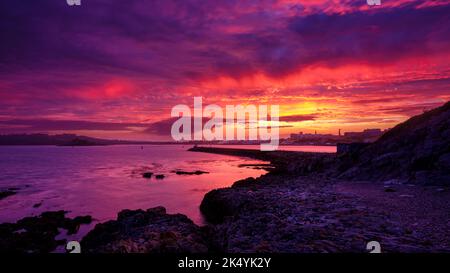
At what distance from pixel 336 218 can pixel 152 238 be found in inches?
279

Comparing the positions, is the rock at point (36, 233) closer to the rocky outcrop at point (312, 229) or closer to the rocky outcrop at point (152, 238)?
the rocky outcrop at point (152, 238)

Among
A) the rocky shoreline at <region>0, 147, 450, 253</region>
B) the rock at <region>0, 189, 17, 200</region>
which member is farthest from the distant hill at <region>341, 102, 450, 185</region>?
the rock at <region>0, 189, 17, 200</region>

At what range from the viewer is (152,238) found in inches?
386

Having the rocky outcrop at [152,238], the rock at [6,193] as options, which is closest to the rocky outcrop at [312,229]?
the rocky outcrop at [152,238]

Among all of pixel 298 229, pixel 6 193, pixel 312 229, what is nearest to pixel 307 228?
pixel 312 229

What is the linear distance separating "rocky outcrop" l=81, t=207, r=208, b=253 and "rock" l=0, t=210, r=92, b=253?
106 inches

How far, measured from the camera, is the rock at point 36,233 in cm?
1453

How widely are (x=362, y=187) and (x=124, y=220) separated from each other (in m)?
15.2

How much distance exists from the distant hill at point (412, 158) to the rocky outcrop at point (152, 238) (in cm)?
1521

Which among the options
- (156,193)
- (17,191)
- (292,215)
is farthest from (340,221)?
(17,191)

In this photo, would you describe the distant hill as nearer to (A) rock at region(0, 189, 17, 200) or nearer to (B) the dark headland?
(B) the dark headland
